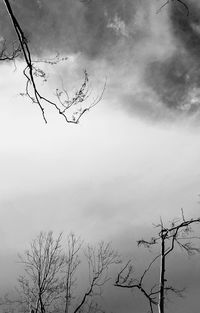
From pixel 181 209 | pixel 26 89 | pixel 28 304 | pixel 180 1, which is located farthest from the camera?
pixel 28 304

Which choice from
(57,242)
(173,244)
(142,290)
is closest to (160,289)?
(142,290)

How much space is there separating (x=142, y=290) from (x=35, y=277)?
8.79m

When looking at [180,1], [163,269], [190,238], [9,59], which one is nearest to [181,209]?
→ [190,238]

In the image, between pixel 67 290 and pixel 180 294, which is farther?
pixel 67 290

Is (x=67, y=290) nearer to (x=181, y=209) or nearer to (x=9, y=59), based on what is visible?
(x=181, y=209)

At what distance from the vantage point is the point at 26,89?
173 inches

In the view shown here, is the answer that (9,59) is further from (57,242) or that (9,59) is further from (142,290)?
(57,242)

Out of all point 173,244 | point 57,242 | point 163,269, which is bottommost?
point 163,269

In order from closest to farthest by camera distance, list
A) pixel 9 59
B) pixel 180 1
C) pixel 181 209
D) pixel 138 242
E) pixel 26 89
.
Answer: pixel 180 1 < pixel 26 89 < pixel 9 59 < pixel 181 209 < pixel 138 242

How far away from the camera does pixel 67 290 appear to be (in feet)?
78.4

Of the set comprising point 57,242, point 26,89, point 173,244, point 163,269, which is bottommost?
point 26,89

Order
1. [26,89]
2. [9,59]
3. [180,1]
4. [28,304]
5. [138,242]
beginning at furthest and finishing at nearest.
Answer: [28,304] → [138,242] → [9,59] → [26,89] → [180,1]

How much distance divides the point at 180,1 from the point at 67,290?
2310 centimetres

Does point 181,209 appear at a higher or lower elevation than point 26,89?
higher
